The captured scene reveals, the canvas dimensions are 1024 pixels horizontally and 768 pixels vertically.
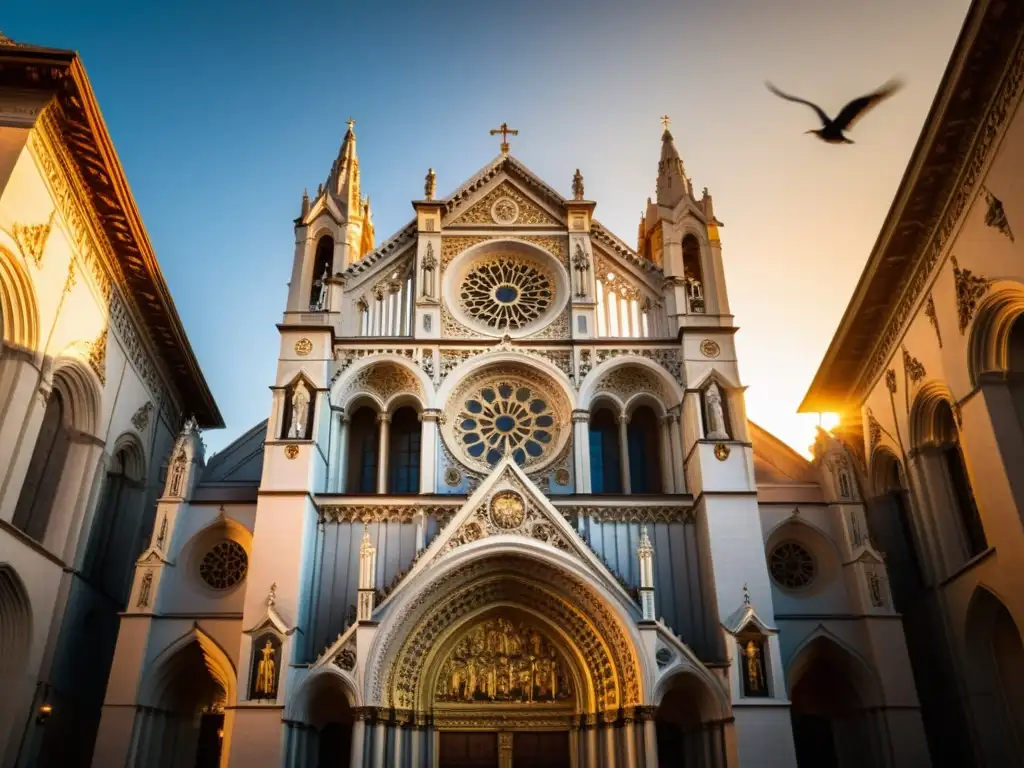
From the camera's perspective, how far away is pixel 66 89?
52.0ft

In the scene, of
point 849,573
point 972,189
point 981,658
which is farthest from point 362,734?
point 972,189

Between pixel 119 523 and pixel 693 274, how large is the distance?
1765 centimetres

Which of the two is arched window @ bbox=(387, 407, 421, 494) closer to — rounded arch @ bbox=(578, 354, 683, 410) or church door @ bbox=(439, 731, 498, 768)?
rounded arch @ bbox=(578, 354, 683, 410)

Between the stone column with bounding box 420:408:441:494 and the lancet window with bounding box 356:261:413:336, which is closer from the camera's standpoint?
the stone column with bounding box 420:408:441:494

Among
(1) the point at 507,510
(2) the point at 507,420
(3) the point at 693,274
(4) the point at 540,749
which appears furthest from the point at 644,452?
(4) the point at 540,749

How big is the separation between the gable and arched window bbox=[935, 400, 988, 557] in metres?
11.7

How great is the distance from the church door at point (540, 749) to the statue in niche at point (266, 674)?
5.70m

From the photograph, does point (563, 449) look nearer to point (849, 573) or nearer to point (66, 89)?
point (849, 573)

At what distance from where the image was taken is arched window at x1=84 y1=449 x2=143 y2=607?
2139 centimetres

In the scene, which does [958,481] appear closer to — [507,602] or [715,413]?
[715,413]

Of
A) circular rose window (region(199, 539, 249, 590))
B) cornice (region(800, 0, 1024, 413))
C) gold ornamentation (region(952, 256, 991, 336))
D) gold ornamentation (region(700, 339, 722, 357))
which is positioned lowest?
circular rose window (region(199, 539, 249, 590))

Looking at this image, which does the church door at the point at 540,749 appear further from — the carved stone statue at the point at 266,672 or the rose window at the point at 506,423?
the rose window at the point at 506,423

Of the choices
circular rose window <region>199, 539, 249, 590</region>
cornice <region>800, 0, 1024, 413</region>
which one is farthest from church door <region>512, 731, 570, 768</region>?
cornice <region>800, 0, 1024, 413</region>

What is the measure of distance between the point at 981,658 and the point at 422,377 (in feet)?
48.3
